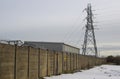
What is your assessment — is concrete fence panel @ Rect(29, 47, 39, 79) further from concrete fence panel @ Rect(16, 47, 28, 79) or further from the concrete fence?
concrete fence panel @ Rect(16, 47, 28, 79)

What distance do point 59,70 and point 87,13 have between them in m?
39.6

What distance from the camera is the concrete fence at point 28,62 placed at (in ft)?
48.6

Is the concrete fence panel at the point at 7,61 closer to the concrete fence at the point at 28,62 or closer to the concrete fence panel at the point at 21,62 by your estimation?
the concrete fence at the point at 28,62

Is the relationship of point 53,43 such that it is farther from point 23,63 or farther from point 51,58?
point 23,63

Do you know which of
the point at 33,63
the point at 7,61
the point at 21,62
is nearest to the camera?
the point at 7,61

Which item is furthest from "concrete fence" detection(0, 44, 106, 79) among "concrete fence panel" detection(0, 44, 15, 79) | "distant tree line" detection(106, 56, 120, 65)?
"distant tree line" detection(106, 56, 120, 65)

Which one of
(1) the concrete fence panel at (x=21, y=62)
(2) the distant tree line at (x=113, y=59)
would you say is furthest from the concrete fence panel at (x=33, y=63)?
(2) the distant tree line at (x=113, y=59)

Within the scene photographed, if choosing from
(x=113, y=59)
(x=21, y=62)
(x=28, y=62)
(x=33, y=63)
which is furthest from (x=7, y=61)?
(x=113, y=59)

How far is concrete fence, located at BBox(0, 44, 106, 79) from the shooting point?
14802 millimetres

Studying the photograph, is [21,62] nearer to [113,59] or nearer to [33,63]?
[33,63]

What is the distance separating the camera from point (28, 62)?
18922mm

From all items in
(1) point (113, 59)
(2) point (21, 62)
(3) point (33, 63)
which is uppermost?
(2) point (21, 62)

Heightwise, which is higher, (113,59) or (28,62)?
(28,62)

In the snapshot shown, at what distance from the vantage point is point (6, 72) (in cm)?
1486
